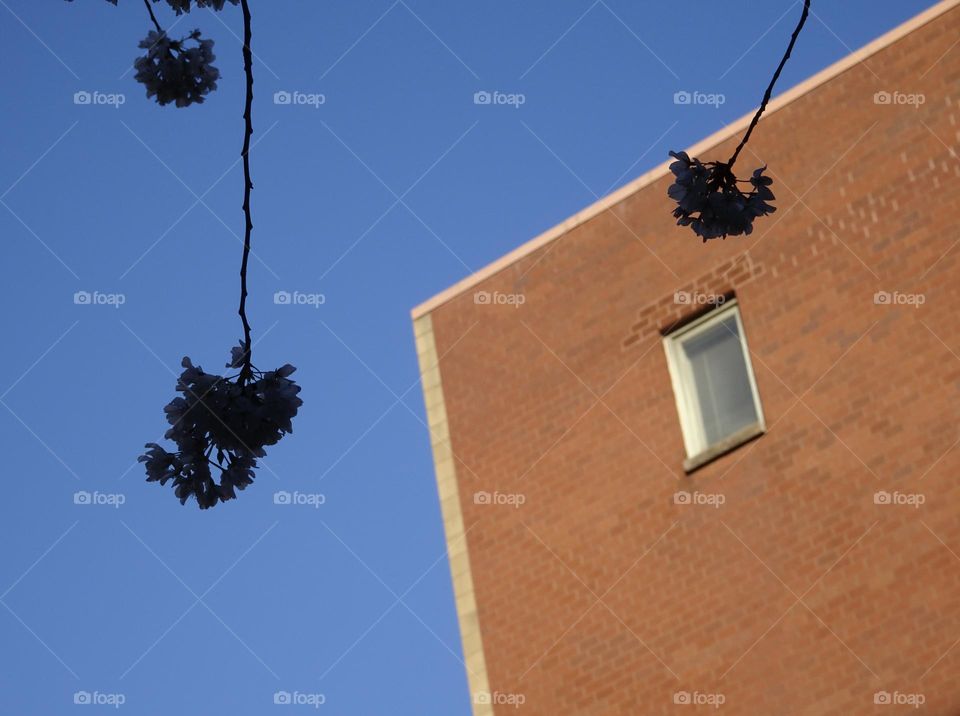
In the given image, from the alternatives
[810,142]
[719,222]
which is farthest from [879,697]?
[719,222]

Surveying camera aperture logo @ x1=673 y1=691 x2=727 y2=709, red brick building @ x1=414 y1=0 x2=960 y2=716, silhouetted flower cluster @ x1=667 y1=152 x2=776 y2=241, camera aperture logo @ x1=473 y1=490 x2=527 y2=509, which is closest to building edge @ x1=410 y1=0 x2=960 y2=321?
red brick building @ x1=414 y1=0 x2=960 y2=716

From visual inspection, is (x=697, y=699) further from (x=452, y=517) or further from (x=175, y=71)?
(x=175, y=71)

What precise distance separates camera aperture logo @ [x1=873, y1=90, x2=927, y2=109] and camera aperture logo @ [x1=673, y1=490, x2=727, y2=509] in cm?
403

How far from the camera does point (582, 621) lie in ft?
47.6

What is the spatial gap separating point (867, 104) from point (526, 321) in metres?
4.20

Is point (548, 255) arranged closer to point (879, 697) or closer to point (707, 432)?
point (707, 432)

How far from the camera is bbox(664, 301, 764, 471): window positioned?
14.1 metres

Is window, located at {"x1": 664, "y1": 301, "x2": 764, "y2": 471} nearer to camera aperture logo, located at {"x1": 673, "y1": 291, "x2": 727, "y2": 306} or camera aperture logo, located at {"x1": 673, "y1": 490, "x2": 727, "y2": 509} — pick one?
camera aperture logo, located at {"x1": 673, "y1": 291, "x2": 727, "y2": 306}

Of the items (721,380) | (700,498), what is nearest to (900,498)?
(700,498)

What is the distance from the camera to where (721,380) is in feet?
47.8

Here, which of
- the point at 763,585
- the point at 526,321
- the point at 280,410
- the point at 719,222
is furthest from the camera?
the point at 526,321

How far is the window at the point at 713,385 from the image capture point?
14.1m

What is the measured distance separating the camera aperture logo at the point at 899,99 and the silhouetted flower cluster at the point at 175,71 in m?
11.0

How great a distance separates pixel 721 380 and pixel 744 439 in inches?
33.2
